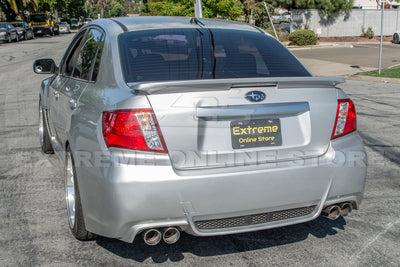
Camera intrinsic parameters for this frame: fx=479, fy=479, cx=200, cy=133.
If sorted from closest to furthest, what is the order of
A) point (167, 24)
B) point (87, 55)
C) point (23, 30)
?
point (167, 24) < point (87, 55) < point (23, 30)

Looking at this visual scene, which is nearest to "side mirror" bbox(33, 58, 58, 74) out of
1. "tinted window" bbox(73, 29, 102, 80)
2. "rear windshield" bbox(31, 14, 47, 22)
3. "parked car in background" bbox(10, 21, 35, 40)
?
"tinted window" bbox(73, 29, 102, 80)

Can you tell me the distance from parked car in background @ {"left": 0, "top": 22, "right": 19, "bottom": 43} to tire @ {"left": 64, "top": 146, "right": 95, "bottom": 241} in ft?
129

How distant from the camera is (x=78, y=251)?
3559 mm

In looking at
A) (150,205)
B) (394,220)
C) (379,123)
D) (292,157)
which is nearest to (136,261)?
(150,205)

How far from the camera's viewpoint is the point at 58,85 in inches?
186

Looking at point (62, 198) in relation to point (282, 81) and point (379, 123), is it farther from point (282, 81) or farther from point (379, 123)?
point (379, 123)

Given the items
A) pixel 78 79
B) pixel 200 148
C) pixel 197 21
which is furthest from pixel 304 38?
pixel 200 148

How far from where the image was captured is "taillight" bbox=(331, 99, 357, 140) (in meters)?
3.35

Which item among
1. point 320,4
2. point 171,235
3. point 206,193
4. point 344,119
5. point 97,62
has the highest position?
point 97,62

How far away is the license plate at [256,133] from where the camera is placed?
3.07 meters

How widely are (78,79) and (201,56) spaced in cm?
115

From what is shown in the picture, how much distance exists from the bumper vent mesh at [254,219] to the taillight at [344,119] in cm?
56

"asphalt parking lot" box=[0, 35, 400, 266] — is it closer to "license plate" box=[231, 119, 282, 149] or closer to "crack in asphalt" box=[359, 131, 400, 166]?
"crack in asphalt" box=[359, 131, 400, 166]

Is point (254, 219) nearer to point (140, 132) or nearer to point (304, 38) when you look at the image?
point (140, 132)
